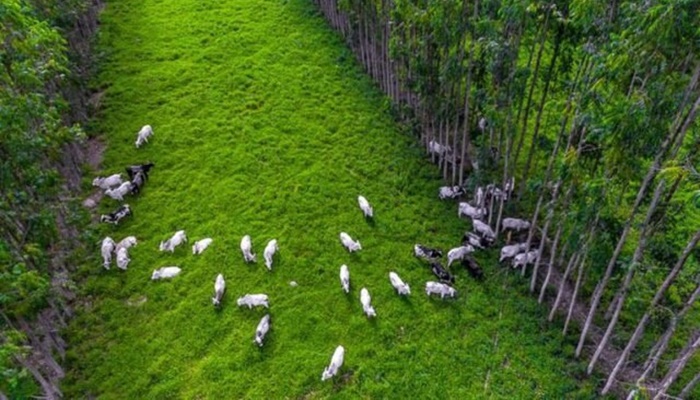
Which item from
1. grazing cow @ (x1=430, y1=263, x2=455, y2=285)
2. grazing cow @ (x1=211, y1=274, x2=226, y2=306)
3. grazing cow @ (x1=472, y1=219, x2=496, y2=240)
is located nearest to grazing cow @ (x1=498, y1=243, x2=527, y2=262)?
grazing cow @ (x1=472, y1=219, x2=496, y2=240)

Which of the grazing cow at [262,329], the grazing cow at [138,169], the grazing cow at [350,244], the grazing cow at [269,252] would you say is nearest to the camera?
the grazing cow at [262,329]

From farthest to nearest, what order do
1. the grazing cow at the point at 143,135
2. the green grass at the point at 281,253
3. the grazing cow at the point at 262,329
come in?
1. the grazing cow at the point at 143,135
2. the grazing cow at the point at 262,329
3. the green grass at the point at 281,253

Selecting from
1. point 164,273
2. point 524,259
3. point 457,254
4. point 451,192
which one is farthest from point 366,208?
point 164,273

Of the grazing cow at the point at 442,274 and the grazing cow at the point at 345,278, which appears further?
the grazing cow at the point at 442,274

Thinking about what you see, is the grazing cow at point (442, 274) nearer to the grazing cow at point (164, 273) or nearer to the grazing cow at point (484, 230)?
the grazing cow at point (484, 230)

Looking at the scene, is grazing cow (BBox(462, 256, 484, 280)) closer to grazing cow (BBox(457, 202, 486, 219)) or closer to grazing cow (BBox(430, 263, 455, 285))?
grazing cow (BBox(430, 263, 455, 285))

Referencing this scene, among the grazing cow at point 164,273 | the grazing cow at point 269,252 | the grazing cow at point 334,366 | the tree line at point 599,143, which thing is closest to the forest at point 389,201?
the tree line at point 599,143

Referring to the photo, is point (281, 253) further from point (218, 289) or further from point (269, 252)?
point (218, 289)

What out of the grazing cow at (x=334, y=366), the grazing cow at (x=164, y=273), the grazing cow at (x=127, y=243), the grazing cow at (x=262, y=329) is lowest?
the grazing cow at (x=334, y=366)

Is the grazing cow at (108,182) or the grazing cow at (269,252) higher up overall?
→ the grazing cow at (108,182)
